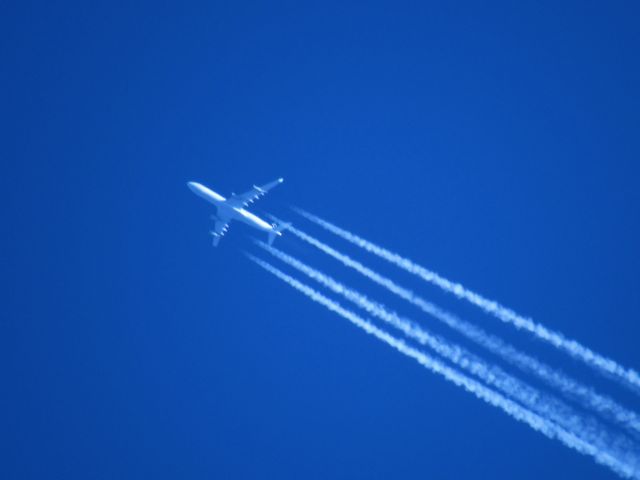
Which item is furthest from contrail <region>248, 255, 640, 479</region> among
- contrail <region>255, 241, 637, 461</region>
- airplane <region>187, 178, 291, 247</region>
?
airplane <region>187, 178, 291, 247</region>

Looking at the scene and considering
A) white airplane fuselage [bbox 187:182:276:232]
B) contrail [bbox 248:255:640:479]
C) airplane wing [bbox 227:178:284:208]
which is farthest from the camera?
airplane wing [bbox 227:178:284:208]

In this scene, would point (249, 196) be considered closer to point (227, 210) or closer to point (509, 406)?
point (227, 210)

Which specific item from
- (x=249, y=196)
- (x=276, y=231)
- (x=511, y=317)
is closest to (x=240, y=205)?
(x=249, y=196)

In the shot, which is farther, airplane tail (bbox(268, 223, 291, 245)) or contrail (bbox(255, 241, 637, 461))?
airplane tail (bbox(268, 223, 291, 245))

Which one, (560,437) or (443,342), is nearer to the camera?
(560,437)

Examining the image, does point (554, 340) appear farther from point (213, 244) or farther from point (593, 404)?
point (213, 244)

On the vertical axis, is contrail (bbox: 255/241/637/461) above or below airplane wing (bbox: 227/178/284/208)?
below

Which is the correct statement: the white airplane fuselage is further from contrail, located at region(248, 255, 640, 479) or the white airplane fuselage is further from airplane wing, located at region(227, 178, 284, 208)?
contrail, located at region(248, 255, 640, 479)

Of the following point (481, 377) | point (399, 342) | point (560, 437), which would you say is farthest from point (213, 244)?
point (560, 437)

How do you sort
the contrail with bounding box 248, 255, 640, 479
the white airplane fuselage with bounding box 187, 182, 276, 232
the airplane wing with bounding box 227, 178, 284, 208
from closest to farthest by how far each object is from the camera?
1. the contrail with bounding box 248, 255, 640, 479
2. the white airplane fuselage with bounding box 187, 182, 276, 232
3. the airplane wing with bounding box 227, 178, 284, 208
